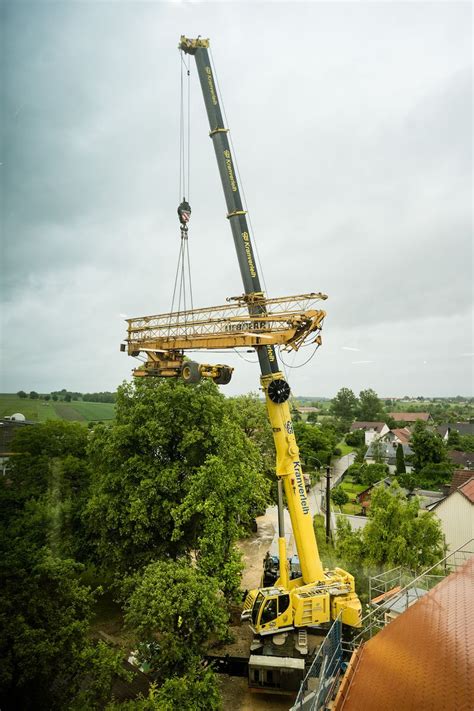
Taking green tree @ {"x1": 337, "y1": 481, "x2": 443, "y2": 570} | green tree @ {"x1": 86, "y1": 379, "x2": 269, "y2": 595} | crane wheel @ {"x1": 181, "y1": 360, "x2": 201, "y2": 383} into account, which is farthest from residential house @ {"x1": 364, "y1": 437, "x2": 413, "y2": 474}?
crane wheel @ {"x1": 181, "y1": 360, "x2": 201, "y2": 383}

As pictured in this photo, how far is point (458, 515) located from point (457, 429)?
44957 millimetres

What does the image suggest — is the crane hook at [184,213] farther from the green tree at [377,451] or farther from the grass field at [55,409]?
the green tree at [377,451]

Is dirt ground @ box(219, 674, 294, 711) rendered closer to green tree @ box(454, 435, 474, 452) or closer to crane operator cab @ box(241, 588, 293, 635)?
crane operator cab @ box(241, 588, 293, 635)

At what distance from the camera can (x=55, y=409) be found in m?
→ 9.80

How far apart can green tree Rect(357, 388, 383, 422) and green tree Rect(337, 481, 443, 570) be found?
223ft

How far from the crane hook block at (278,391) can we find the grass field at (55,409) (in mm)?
5695

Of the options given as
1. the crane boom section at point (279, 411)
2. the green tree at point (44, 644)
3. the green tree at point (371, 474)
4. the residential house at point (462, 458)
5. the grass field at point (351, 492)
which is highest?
the crane boom section at point (279, 411)

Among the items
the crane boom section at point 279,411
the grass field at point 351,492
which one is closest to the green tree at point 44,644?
the crane boom section at point 279,411

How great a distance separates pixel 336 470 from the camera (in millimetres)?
48469

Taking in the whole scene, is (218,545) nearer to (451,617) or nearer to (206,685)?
(206,685)

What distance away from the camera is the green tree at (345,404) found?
8425 centimetres

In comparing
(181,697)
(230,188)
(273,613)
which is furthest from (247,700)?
(230,188)

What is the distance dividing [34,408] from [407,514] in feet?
46.4

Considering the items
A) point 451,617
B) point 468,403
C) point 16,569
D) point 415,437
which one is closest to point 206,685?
point 16,569
